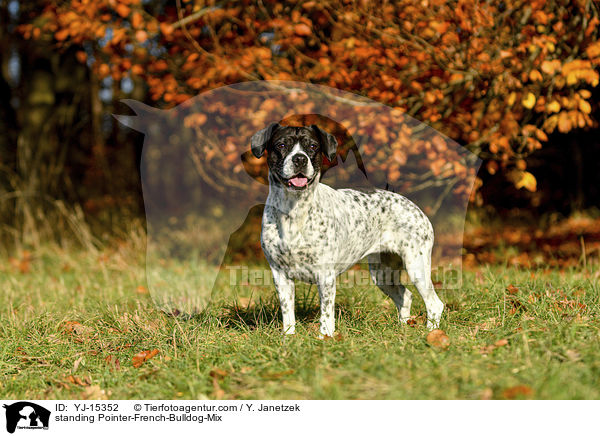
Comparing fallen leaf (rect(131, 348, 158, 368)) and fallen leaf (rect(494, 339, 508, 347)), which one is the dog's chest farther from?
fallen leaf (rect(494, 339, 508, 347))

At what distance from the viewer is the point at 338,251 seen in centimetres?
385

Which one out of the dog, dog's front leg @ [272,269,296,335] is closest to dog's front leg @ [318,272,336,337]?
the dog

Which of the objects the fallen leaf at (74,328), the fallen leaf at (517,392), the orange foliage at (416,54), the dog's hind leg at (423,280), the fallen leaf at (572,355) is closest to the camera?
the fallen leaf at (517,392)

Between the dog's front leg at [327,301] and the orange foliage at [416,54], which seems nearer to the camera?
the dog's front leg at [327,301]

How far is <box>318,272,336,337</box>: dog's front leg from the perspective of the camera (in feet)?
12.4

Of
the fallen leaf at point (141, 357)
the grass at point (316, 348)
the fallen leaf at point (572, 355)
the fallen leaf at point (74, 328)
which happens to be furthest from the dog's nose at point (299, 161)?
the fallen leaf at point (74, 328)

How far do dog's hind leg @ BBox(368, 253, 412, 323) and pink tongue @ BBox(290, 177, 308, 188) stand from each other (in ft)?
3.81

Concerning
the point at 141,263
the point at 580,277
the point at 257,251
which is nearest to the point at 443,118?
the point at 580,277

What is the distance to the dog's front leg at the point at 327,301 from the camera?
3785 mm

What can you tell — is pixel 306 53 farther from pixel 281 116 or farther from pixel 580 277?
pixel 580 277

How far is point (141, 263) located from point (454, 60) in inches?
182

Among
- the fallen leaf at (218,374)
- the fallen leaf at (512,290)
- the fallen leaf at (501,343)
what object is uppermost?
the fallen leaf at (512,290)
